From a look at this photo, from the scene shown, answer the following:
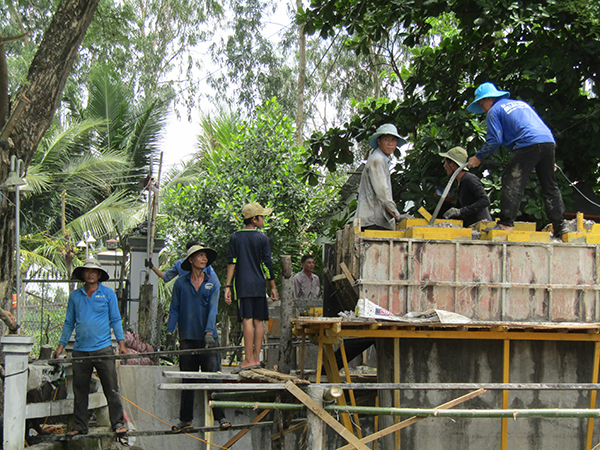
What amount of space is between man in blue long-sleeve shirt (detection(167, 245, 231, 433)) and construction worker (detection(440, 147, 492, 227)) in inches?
121

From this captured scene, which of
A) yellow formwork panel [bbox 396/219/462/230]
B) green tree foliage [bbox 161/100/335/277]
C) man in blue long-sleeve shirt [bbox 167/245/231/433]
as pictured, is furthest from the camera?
green tree foliage [bbox 161/100/335/277]

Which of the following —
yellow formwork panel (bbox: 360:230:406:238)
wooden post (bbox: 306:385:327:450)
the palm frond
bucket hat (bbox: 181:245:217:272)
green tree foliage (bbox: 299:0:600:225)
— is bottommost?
wooden post (bbox: 306:385:327:450)

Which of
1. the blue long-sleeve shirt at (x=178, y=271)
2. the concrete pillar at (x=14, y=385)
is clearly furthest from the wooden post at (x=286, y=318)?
the concrete pillar at (x=14, y=385)

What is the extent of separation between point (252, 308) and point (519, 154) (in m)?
3.40

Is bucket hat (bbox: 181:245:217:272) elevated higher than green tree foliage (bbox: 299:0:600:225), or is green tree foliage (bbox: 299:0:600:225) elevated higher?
green tree foliage (bbox: 299:0:600:225)

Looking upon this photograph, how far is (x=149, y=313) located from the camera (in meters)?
11.0

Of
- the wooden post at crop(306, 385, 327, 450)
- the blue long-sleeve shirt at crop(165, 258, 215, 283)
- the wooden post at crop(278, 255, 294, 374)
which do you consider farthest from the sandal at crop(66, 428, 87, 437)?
the wooden post at crop(306, 385, 327, 450)

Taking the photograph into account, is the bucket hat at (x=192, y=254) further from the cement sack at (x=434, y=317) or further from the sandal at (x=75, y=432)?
the cement sack at (x=434, y=317)

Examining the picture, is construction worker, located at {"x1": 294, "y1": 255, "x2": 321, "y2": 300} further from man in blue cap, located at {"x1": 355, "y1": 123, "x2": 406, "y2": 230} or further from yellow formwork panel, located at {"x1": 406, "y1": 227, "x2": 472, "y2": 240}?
yellow formwork panel, located at {"x1": 406, "y1": 227, "x2": 472, "y2": 240}

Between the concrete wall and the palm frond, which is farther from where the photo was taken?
the palm frond

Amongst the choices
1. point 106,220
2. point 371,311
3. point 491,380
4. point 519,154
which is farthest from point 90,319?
point 106,220

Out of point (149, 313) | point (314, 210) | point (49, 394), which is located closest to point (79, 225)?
point (314, 210)

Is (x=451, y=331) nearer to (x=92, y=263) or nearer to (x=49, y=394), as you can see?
(x=92, y=263)

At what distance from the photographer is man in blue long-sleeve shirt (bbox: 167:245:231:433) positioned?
7.77m
